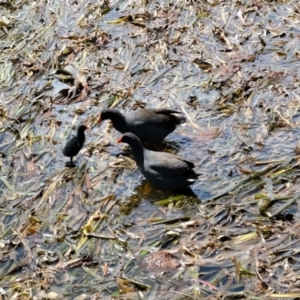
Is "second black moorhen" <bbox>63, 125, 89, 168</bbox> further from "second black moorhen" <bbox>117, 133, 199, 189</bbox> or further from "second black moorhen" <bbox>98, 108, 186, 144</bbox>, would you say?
"second black moorhen" <bbox>117, 133, 199, 189</bbox>

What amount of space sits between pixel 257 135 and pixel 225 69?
81.1 inches

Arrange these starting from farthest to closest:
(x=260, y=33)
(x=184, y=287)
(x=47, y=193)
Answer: (x=260, y=33) < (x=47, y=193) < (x=184, y=287)

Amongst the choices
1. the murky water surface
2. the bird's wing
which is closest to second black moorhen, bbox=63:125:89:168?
the murky water surface

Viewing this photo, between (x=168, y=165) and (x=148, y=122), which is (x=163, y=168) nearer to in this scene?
(x=168, y=165)

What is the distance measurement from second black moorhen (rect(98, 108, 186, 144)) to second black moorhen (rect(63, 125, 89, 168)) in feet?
1.59

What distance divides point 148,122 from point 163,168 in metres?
1.19

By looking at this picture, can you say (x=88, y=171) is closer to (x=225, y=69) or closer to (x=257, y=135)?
(x=257, y=135)

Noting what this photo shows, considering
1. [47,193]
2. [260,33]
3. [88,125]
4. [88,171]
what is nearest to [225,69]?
[260,33]

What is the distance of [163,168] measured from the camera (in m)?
7.98

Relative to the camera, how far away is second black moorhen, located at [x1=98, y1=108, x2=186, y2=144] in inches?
353

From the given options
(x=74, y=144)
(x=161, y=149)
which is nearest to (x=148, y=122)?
(x=161, y=149)

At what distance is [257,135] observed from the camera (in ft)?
29.5

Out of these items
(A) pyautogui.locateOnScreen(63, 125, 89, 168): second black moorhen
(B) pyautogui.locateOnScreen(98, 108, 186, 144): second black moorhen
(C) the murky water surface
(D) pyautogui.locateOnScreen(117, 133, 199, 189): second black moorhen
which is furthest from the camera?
(B) pyautogui.locateOnScreen(98, 108, 186, 144): second black moorhen

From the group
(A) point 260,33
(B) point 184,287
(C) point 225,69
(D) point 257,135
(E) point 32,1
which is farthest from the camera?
(E) point 32,1
